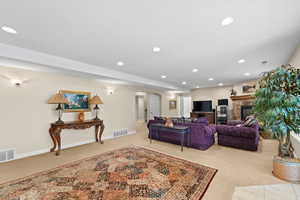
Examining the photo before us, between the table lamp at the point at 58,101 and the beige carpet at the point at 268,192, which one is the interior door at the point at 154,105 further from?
the beige carpet at the point at 268,192

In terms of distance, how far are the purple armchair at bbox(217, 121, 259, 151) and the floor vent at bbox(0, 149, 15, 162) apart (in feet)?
19.5

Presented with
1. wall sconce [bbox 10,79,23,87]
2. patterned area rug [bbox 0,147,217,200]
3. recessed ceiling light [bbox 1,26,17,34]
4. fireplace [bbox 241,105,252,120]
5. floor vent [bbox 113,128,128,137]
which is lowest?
patterned area rug [bbox 0,147,217,200]

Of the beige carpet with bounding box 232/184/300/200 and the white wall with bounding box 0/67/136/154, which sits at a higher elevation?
the white wall with bounding box 0/67/136/154

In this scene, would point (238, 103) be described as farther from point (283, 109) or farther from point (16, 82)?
point (16, 82)

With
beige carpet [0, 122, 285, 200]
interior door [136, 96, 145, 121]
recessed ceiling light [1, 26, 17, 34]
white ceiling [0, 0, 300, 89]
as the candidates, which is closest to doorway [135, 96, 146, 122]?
interior door [136, 96, 145, 121]

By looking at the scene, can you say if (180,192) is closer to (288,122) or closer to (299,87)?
(288,122)

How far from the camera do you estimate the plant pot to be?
2102 millimetres

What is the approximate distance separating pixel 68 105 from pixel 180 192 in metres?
4.14

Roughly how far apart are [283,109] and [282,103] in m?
0.10

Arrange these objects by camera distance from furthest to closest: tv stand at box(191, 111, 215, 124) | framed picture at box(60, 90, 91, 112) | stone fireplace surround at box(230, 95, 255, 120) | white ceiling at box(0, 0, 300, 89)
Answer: tv stand at box(191, 111, 215, 124)
stone fireplace surround at box(230, 95, 255, 120)
framed picture at box(60, 90, 91, 112)
white ceiling at box(0, 0, 300, 89)

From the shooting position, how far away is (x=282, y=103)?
6.77 ft

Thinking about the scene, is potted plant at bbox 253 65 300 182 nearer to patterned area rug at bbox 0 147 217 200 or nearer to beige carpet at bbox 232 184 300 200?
beige carpet at bbox 232 184 300 200

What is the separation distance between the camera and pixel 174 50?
286 cm

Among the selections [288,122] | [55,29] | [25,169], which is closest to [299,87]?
[288,122]
